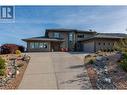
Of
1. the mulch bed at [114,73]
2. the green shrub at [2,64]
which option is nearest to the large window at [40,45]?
the green shrub at [2,64]

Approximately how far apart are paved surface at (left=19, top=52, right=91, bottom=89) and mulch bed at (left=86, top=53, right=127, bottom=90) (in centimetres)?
28

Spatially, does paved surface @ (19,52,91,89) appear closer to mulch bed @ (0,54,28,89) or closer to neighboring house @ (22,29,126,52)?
mulch bed @ (0,54,28,89)

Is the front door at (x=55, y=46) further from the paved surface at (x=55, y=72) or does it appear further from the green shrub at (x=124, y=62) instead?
the green shrub at (x=124, y=62)

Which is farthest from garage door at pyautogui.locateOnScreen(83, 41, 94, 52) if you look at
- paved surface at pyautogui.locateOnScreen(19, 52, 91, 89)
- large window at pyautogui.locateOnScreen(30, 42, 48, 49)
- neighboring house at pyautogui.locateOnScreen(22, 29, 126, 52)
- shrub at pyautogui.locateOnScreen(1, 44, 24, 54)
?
shrub at pyautogui.locateOnScreen(1, 44, 24, 54)

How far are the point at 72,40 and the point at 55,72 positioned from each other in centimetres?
345

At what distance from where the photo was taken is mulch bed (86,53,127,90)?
17266 millimetres

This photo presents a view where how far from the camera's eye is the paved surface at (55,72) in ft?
56.7

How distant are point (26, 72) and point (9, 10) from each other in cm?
341

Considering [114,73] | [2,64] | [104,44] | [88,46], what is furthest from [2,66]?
[114,73]

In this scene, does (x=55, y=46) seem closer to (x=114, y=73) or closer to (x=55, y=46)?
(x=55, y=46)

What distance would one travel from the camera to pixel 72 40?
22.2 m

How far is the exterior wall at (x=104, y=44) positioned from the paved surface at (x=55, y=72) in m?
1.18

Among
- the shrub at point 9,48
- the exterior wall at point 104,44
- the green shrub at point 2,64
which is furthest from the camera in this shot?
the shrub at point 9,48
